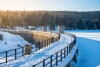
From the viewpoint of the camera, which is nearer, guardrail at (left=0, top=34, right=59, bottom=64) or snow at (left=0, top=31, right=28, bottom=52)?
guardrail at (left=0, top=34, right=59, bottom=64)

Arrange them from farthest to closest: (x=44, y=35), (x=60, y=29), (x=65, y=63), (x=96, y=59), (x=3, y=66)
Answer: (x=60, y=29) → (x=44, y=35) → (x=96, y=59) → (x=65, y=63) → (x=3, y=66)

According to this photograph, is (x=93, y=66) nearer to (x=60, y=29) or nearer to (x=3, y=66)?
(x=3, y=66)

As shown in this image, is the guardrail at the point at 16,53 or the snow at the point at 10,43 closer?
the guardrail at the point at 16,53

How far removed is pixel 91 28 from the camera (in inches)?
5556

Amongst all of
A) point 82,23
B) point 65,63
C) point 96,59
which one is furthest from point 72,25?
point 65,63

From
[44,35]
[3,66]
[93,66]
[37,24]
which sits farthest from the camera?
[37,24]

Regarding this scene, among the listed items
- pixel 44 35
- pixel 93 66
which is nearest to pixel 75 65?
pixel 93 66

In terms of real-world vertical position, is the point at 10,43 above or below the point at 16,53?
below

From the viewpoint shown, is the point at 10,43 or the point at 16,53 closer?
the point at 16,53

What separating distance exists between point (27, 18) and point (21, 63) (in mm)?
125394

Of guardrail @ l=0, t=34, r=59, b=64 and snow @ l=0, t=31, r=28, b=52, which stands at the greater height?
guardrail @ l=0, t=34, r=59, b=64

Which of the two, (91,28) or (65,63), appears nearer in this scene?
(65,63)

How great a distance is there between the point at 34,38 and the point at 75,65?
46844 mm

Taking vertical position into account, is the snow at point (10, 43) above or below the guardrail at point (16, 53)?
below
